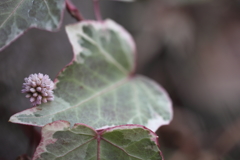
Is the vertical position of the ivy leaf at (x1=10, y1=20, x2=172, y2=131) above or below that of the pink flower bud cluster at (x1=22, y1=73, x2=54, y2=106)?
below

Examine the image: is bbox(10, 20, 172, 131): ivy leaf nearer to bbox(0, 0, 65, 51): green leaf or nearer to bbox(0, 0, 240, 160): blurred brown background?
bbox(0, 0, 65, 51): green leaf

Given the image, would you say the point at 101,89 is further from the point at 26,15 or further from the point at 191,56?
the point at 191,56

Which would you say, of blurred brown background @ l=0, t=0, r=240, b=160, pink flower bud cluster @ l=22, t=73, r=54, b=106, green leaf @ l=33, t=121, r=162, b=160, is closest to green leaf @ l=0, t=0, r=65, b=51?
pink flower bud cluster @ l=22, t=73, r=54, b=106

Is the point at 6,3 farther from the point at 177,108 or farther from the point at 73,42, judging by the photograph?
the point at 177,108

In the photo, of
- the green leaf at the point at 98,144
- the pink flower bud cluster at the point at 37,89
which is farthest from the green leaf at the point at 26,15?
the green leaf at the point at 98,144

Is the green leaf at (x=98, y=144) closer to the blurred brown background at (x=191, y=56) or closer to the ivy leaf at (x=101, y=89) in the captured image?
the ivy leaf at (x=101, y=89)

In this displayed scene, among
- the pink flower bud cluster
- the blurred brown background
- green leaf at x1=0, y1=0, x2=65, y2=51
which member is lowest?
the blurred brown background

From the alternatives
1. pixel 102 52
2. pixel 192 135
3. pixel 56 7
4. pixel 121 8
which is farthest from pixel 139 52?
pixel 56 7
